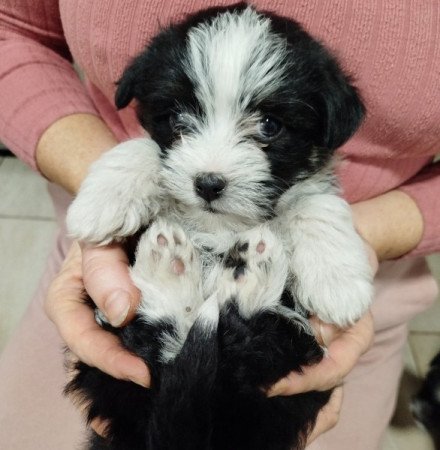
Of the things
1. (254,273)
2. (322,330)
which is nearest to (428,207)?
(322,330)

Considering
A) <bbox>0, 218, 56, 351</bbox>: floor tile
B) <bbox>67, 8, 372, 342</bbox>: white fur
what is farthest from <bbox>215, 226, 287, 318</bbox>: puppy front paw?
<bbox>0, 218, 56, 351</bbox>: floor tile

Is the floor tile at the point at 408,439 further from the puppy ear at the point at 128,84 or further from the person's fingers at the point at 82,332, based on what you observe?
the puppy ear at the point at 128,84

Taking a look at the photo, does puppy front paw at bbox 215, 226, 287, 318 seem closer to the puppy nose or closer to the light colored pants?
the puppy nose

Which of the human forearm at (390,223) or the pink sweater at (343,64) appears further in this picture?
the human forearm at (390,223)

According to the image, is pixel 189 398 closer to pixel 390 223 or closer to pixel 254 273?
pixel 254 273

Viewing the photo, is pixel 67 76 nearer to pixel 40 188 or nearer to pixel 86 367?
pixel 86 367

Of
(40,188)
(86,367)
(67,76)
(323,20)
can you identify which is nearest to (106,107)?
(67,76)

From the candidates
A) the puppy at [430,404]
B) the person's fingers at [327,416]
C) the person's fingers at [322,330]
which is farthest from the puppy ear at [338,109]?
the puppy at [430,404]
